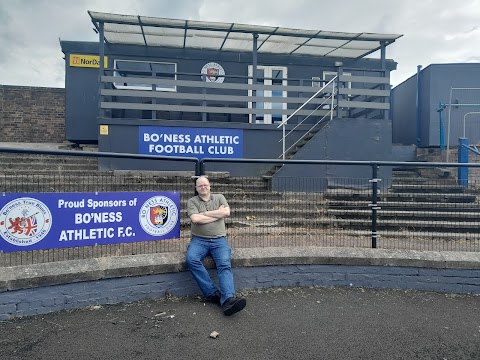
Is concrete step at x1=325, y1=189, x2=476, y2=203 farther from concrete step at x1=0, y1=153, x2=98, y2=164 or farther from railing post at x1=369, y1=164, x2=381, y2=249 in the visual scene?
concrete step at x1=0, y1=153, x2=98, y2=164

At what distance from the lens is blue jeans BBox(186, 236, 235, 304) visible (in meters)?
3.71

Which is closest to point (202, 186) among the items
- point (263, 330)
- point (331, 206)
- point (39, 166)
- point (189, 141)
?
point (263, 330)

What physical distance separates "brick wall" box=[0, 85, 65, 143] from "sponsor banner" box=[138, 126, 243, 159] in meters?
6.90

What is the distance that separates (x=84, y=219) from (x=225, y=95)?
6396 mm

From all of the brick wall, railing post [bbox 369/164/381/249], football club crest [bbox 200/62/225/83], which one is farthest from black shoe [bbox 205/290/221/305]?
the brick wall

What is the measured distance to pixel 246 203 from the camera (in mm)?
5562

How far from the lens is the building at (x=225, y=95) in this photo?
8750 mm

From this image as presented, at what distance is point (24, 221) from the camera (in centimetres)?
353

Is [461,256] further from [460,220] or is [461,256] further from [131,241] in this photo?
[131,241]

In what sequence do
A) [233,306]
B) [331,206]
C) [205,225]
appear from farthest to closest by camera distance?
[331,206] < [205,225] < [233,306]

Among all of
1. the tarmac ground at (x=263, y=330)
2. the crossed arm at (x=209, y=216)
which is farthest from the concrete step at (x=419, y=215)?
the crossed arm at (x=209, y=216)

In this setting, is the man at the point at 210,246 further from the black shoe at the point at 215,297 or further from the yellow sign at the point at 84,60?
the yellow sign at the point at 84,60

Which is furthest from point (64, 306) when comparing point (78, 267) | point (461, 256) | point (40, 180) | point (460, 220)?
point (460, 220)

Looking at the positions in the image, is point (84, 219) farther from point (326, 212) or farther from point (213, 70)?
point (213, 70)
